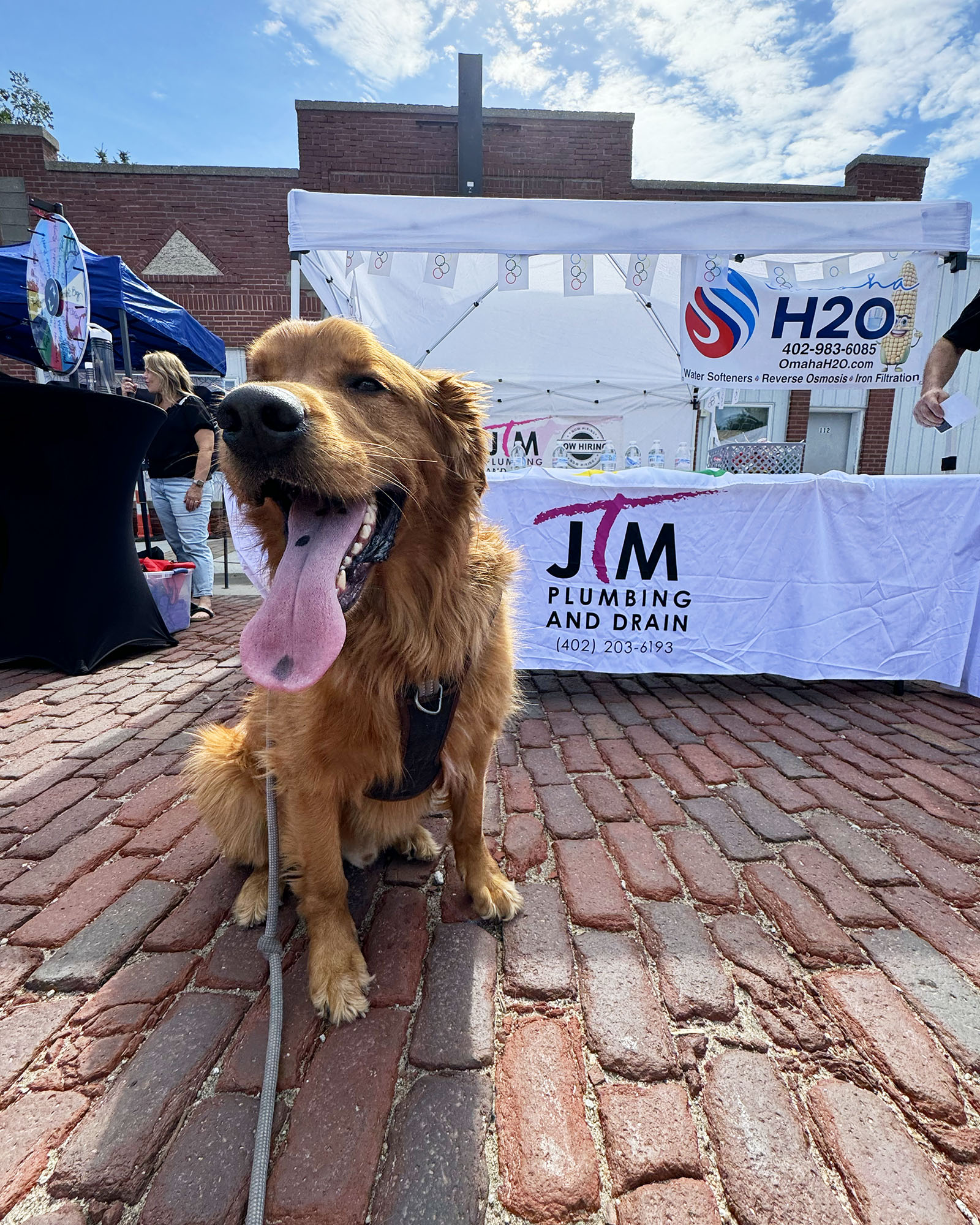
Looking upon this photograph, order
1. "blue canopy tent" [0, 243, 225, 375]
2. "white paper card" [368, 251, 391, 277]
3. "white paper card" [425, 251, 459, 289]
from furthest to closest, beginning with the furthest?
1. "blue canopy tent" [0, 243, 225, 375]
2. "white paper card" [425, 251, 459, 289]
3. "white paper card" [368, 251, 391, 277]

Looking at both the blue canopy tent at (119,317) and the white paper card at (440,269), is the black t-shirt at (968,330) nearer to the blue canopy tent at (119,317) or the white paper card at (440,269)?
the white paper card at (440,269)

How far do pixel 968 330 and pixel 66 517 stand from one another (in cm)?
557

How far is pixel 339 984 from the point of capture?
4.57 ft

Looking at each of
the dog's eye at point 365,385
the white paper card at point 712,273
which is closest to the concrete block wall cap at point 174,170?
the white paper card at point 712,273

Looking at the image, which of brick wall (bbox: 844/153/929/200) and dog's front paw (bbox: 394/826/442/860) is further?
brick wall (bbox: 844/153/929/200)

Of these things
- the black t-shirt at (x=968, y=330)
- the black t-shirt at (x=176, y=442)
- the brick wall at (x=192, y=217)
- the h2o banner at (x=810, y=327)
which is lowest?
the black t-shirt at (x=176, y=442)

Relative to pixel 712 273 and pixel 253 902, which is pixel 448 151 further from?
pixel 253 902

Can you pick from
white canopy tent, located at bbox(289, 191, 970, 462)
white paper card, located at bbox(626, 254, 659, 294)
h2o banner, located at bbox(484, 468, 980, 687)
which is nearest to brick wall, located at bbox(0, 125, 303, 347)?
→ white canopy tent, located at bbox(289, 191, 970, 462)

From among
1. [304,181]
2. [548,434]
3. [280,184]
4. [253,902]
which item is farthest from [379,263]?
[304,181]

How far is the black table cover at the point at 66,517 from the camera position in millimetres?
3559

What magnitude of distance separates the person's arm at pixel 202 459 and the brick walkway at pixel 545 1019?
11.0 feet

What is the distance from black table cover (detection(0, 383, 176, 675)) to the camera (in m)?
3.56

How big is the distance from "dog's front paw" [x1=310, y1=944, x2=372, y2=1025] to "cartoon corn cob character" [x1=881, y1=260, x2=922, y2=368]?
614 centimetres

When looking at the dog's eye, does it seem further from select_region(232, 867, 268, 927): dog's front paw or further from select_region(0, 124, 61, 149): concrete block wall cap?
select_region(0, 124, 61, 149): concrete block wall cap
